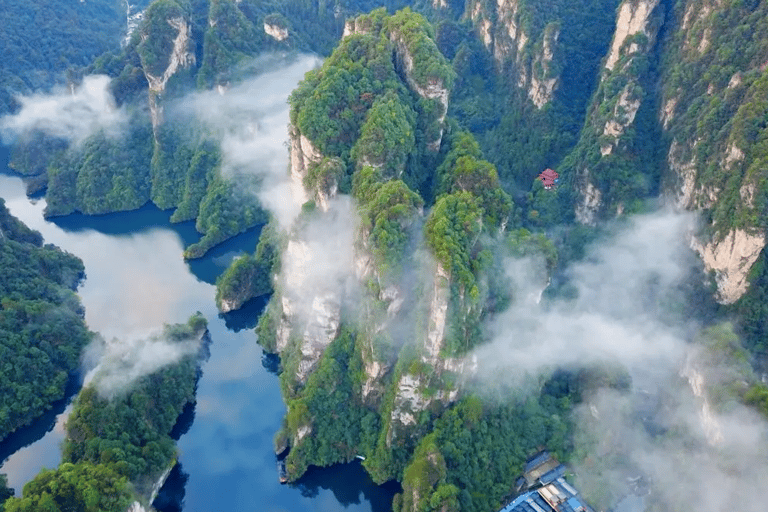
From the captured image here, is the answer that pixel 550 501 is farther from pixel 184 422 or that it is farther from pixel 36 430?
pixel 36 430

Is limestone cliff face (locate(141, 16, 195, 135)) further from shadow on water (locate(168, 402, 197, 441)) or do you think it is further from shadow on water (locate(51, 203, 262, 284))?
shadow on water (locate(168, 402, 197, 441))

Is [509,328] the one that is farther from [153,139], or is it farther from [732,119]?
[153,139]

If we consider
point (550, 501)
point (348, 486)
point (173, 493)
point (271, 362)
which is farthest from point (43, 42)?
point (550, 501)

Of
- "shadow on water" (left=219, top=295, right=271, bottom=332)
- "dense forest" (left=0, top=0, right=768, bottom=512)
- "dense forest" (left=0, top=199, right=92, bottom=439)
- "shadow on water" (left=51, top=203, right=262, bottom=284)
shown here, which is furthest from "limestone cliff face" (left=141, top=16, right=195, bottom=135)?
"shadow on water" (left=219, top=295, right=271, bottom=332)

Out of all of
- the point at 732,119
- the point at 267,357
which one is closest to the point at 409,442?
the point at 267,357

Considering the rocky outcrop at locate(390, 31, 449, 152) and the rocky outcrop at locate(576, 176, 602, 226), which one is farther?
the rocky outcrop at locate(576, 176, 602, 226)

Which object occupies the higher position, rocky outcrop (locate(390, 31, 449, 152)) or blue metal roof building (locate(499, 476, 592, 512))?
rocky outcrop (locate(390, 31, 449, 152))
